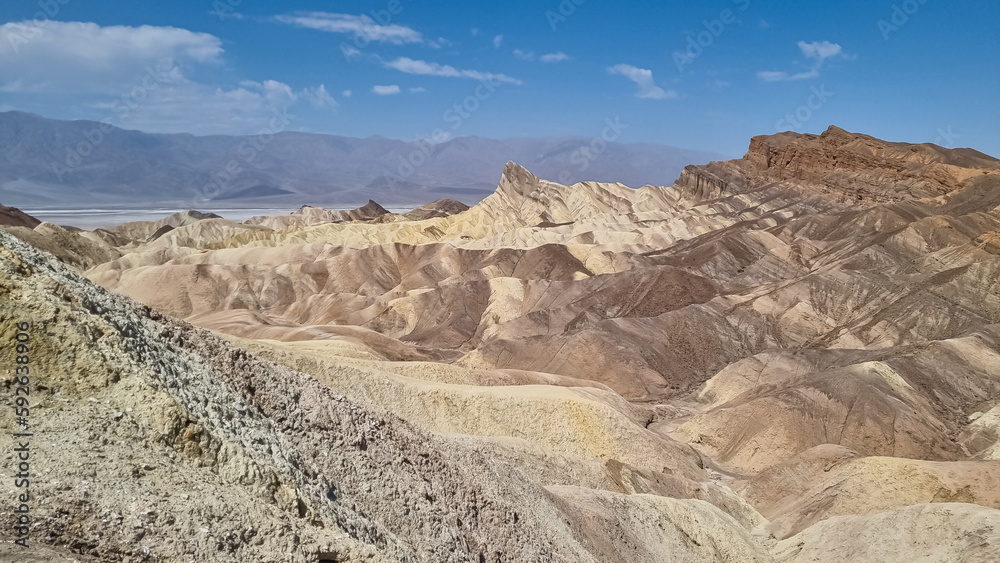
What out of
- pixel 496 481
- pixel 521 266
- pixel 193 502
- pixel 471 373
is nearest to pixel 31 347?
pixel 193 502

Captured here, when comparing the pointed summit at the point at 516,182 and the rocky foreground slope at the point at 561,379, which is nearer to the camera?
the rocky foreground slope at the point at 561,379

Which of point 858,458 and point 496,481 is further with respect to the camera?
point 858,458

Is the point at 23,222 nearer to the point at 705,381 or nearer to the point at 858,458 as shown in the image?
the point at 705,381

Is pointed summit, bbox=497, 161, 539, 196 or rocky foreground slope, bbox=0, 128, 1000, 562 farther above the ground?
pointed summit, bbox=497, 161, 539, 196

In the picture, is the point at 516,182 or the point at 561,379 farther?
the point at 516,182

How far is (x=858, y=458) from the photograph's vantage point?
24.5 metres

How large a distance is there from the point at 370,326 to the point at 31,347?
44842 millimetres

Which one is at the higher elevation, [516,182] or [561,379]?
[516,182]

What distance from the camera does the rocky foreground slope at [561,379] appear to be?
8391 mm

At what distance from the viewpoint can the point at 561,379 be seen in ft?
110

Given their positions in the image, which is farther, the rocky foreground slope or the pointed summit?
the pointed summit

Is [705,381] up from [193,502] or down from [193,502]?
down

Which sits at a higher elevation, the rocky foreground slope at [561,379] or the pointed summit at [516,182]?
the pointed summit at [516,182]

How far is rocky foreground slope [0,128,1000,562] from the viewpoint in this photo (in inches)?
330
